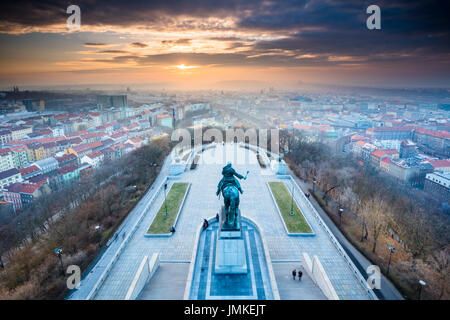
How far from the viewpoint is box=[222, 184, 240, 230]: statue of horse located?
12523 mm

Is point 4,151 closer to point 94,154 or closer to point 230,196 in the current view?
point 94,154

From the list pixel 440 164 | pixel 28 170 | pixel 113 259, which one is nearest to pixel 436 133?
pixel 440 164

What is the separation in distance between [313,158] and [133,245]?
82.5 ft

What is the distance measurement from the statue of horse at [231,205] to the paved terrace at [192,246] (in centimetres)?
383

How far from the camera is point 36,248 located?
19.6 metres

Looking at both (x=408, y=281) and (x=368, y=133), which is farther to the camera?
(x=368, y=133)

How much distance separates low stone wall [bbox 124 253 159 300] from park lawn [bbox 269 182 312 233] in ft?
33.2

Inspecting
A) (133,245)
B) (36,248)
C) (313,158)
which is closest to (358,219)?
(313,158)

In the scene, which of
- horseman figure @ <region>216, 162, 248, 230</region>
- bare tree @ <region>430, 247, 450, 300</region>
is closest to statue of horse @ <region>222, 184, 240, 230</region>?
horseman figure @ <region>216, 162, 248, 230</region>

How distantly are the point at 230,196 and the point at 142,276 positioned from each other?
20.7 ft

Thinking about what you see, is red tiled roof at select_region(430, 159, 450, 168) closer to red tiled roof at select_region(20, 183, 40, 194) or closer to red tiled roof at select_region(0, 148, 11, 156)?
red tiled roof at select_region(20, 183, 40, 194)

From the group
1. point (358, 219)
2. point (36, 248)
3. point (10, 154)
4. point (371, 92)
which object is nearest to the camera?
point (36, 248)
